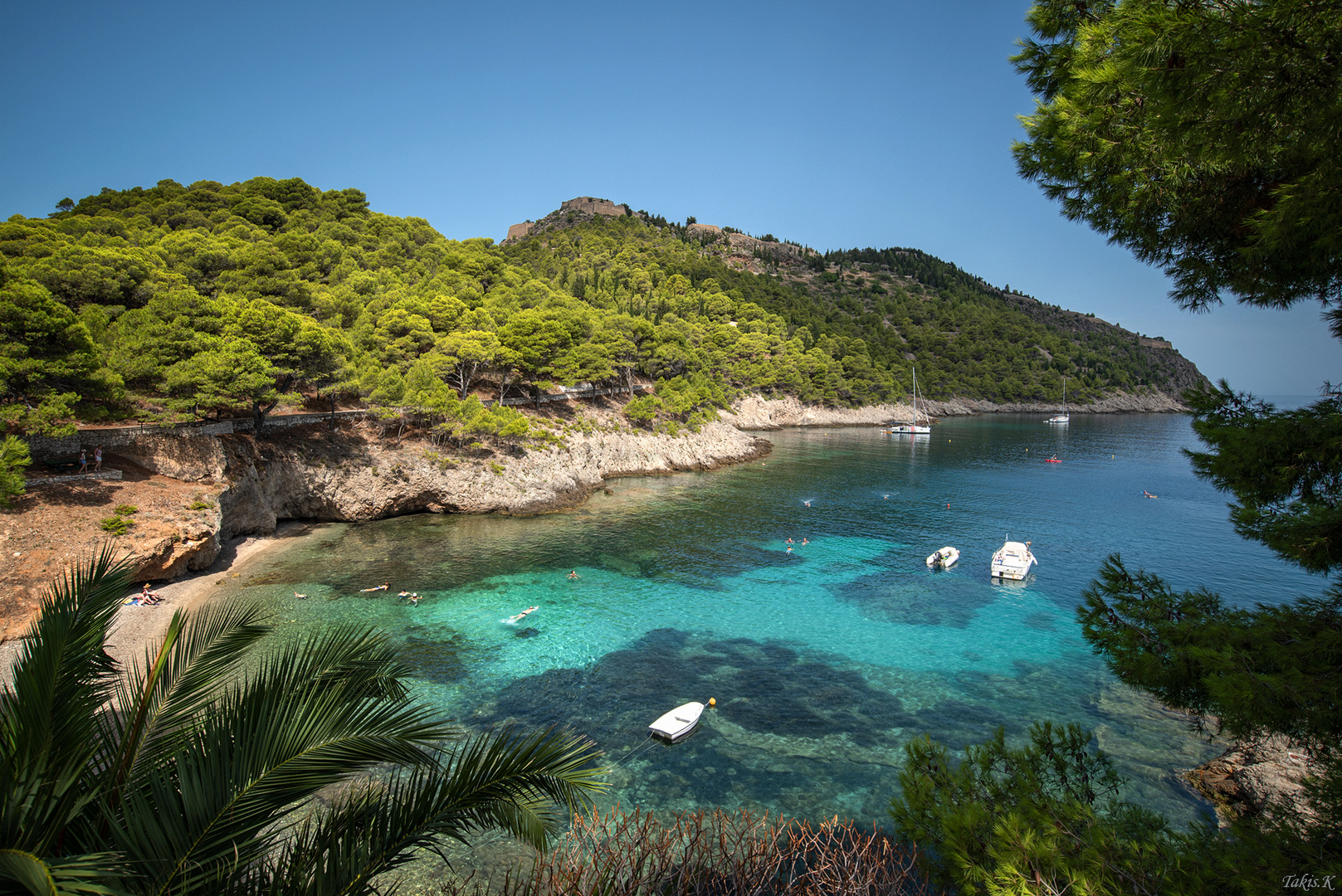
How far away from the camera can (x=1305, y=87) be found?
3.78m

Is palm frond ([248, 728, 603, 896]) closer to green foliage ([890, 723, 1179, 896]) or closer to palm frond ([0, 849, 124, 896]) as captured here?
palm frond ([0, 849, 124, 896])

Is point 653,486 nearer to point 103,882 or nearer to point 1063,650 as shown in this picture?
point 1063,650

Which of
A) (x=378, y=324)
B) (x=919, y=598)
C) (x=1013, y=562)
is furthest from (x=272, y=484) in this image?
(x=1013, y=562)

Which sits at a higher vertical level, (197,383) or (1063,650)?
(197,383)

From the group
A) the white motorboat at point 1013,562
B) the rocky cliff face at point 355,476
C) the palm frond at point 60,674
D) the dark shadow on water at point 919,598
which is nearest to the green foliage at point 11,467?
the rocky cliff face at point 355,476

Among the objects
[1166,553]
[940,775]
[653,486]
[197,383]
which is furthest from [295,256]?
[1166,553]

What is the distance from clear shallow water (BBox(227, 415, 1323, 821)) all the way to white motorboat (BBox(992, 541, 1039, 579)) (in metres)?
0.82

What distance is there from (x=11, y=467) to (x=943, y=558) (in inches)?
1401

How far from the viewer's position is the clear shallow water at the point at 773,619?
13.8 metres

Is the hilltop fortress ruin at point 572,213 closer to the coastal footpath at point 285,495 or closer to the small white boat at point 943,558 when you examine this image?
the coastal footpath at point 285,495

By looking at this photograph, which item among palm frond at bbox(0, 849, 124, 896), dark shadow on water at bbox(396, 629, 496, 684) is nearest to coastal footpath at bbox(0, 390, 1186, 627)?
palm frond at bbox(0, 849, 124, 896)

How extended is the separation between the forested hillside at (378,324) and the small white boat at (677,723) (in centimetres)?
2233

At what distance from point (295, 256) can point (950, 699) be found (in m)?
57.1

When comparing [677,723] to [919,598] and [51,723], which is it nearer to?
[51,723]
